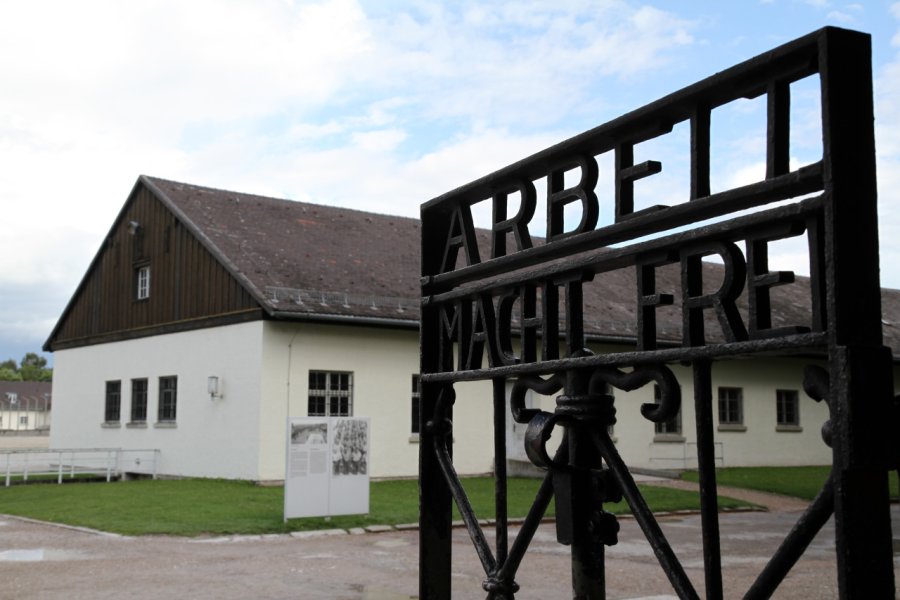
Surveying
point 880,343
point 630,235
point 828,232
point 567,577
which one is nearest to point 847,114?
point 828,232

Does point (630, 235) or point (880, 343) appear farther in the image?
point (630, 235)

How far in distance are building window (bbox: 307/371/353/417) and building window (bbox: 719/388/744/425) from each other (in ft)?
36.9

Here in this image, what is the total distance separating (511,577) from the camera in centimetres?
284

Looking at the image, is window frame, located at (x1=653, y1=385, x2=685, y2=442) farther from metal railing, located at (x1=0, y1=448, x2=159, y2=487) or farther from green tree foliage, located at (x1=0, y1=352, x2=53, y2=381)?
green tree foliage, located at (x1=0, y1=352, x2=53, y2=381)

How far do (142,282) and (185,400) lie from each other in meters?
4.65

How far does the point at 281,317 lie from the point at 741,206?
19957 mm

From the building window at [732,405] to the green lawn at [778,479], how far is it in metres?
1.59

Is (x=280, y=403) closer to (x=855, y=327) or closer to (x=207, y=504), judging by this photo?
(x=207, y=504)

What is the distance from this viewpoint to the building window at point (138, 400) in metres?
26.1

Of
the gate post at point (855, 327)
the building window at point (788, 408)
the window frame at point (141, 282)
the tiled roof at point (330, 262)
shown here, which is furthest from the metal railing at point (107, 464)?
the gate post at point (855, 327)

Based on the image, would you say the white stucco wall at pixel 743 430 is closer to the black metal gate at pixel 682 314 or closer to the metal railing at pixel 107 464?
the metal railing at pixel 107 464

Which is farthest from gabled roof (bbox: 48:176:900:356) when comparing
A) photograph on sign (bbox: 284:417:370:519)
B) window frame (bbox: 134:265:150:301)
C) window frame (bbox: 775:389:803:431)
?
photograph on sign (bbox: 284:417:370:519)

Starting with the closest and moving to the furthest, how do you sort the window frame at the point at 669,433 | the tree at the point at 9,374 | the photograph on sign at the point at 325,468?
the photograph on sign at the point at 325,468 → the window frame at the point at 669,433 → the tree at the point at 9,374

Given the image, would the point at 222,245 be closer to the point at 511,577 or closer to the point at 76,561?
the point at 76,561
